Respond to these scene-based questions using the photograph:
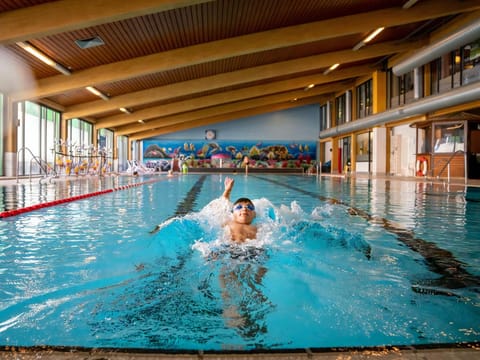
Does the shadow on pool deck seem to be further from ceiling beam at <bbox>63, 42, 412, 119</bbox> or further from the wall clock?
the wall clock

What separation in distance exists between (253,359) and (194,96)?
71.6 ft

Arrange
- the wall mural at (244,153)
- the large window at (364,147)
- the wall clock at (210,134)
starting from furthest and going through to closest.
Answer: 1. the wall mural at (244,153)
2. the wall clock at (210,134)
3. the large window at (364,147)

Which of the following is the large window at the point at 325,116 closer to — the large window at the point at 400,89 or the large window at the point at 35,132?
the large window at the point at 400,89

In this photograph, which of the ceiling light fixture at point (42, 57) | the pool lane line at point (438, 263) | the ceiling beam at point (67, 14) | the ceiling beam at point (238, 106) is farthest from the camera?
the ceiling beam at point (238, 106)

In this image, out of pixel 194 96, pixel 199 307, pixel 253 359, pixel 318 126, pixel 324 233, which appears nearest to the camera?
pixel 253 359

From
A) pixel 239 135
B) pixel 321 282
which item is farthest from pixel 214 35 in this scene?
pixel 239 135

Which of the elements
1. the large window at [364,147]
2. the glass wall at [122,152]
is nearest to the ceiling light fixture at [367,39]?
the large window at [364,147]

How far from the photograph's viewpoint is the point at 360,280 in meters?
2.46

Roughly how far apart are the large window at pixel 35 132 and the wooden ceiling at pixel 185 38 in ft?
2.09

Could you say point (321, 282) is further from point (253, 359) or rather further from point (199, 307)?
point (253, 359)

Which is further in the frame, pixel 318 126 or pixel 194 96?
pixel 318 126

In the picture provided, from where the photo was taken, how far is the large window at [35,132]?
1638 cm

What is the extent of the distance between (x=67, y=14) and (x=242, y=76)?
30.4 ft

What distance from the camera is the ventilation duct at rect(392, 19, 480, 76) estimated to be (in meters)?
11.0
